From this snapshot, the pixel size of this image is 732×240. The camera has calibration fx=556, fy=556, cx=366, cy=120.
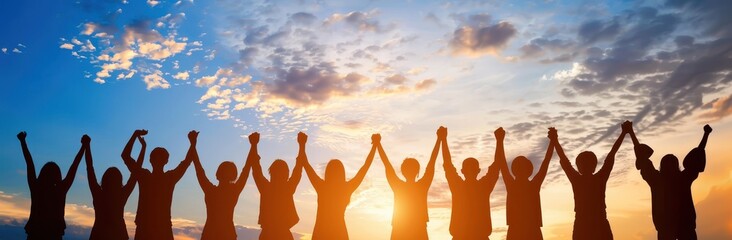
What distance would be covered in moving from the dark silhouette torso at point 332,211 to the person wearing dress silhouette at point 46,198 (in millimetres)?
5444

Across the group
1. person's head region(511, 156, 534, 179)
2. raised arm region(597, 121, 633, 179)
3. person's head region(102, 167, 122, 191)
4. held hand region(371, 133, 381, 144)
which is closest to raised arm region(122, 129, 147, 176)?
person's head region(102, 167, 122, 191)

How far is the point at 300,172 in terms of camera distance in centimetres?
1181

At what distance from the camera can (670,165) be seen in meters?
12.8

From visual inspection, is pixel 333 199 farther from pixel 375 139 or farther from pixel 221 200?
pixel 221 200

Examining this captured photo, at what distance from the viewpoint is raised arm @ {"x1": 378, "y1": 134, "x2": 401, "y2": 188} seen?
11.8 meters

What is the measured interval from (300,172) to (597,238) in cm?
639

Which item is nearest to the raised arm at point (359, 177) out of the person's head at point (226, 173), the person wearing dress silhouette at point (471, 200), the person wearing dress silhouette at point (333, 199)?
the person wearing dress silhouette at point (333, 199)

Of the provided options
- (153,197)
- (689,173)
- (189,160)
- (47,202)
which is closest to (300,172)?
(189,160)

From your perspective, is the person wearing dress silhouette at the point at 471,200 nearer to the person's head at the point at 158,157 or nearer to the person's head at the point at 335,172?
the person's head at the point at 335,172

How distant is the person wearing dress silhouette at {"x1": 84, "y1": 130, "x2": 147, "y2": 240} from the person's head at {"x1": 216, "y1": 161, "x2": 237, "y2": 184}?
1.83 m

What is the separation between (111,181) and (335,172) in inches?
189

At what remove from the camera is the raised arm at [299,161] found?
38.5 ft

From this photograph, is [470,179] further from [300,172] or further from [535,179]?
[300,172]

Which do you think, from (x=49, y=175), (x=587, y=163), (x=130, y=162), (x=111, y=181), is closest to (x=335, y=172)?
(x=130, y=162)
